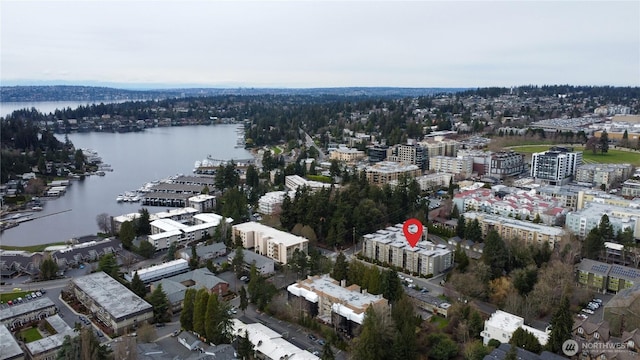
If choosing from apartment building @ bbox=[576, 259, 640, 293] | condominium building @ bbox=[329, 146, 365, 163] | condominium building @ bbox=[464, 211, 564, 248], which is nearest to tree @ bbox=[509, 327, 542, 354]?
apartment building @ bbox=[576, 259, 640, 293]

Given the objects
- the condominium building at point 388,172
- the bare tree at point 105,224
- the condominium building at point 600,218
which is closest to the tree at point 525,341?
the condominium building at point 600,218

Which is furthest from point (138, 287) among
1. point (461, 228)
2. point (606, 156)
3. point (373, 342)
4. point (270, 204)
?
point (606, 156)

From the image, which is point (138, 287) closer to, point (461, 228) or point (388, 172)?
point (461, 228)

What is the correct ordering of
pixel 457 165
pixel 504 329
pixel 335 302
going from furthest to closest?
→ pixel 457 165, pixel 335 302, pixel 504 329

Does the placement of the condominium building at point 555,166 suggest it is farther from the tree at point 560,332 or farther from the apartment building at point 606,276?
the tree at point 560,332

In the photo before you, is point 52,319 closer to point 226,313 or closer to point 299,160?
point 226,313

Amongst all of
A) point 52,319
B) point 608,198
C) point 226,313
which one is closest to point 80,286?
point 52,319
